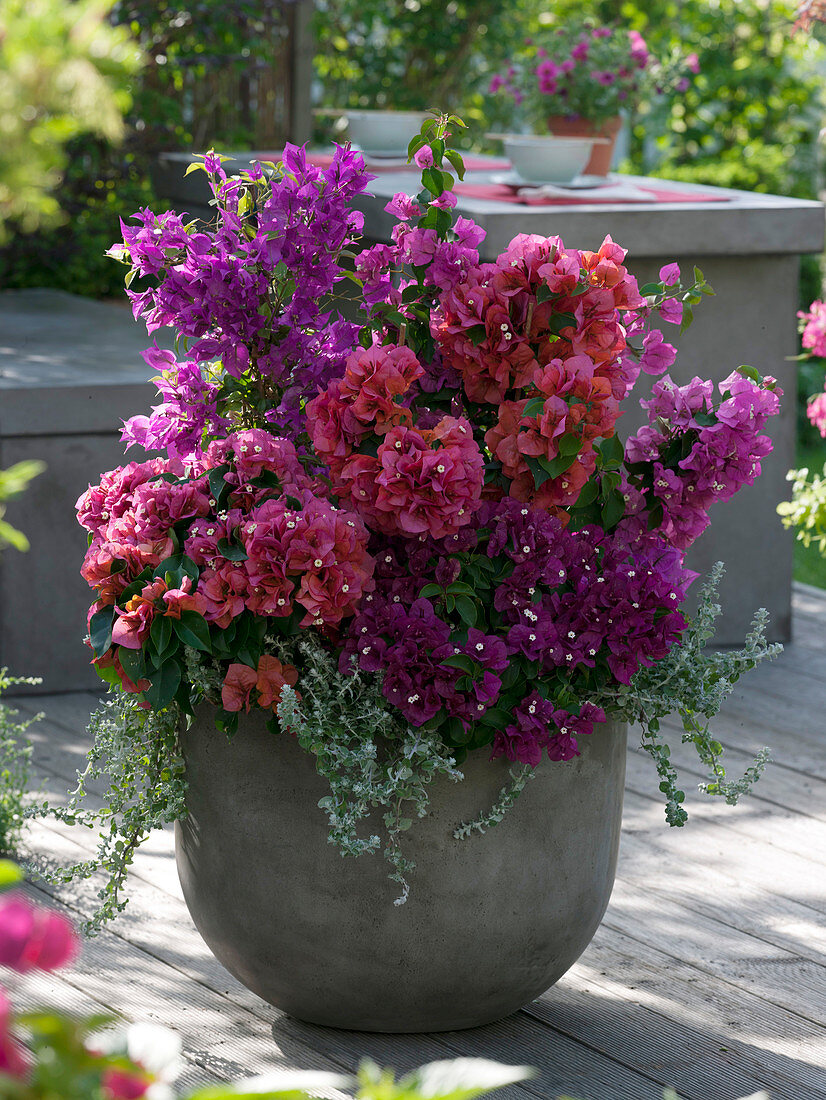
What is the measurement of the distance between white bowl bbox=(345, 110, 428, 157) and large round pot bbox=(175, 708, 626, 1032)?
314 cm

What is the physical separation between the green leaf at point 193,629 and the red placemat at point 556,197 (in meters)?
2.31

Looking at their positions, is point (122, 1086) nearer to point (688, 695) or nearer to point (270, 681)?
point (270, 681)

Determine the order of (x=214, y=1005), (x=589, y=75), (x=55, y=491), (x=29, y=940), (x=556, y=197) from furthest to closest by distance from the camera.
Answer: (x=589, y=75), (x=556, y=197), (x=55, y=491), (x=214, y=1005), (x=29, y=940)

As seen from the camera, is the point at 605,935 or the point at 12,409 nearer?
the point at 605,935

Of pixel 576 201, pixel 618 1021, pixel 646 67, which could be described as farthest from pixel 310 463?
pixel 646 67

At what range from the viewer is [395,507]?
1599mm

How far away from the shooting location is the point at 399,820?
1652 mm

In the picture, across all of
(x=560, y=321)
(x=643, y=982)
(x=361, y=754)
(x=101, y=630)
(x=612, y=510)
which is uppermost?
(x=560, y=321)

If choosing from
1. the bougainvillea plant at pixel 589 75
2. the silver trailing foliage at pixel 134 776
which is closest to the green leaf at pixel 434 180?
the silver trailing foliage at pixel 134 776

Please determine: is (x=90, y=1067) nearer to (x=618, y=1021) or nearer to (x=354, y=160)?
(x=354, y=160)

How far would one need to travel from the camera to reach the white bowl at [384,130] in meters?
4.53

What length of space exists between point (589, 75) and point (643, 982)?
124 inches

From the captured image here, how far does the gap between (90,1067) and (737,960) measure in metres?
1.79

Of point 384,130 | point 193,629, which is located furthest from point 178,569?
point 384,130
